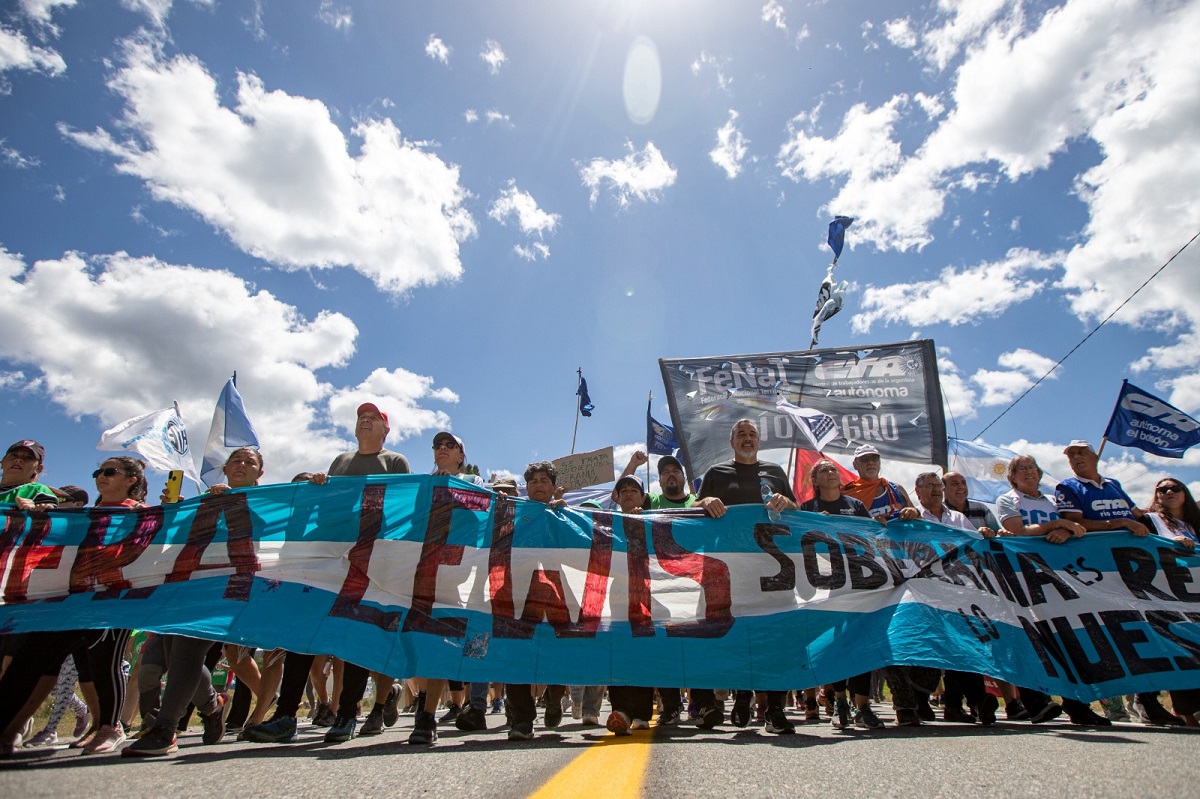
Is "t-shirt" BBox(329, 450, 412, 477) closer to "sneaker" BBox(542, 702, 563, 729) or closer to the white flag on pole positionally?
"sneaker" BBox(542, 702, 563, 729)

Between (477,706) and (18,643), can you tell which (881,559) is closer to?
(477,706)

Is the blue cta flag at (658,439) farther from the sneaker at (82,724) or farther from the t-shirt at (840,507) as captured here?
the sneaker at (82,724)

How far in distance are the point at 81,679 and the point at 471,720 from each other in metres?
2.40

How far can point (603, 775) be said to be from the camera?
226cm

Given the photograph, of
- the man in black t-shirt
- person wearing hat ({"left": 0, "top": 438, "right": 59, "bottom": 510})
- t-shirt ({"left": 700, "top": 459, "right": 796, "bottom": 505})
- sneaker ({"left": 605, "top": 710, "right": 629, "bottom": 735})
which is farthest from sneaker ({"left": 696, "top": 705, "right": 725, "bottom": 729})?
person wearing hat ({"left": 0, "top": 438, "right": 59, "bottom": 510})

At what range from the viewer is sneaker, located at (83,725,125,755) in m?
3.31

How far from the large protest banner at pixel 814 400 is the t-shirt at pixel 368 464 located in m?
4.97

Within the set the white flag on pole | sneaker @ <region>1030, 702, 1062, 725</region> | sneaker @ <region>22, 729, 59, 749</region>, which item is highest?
the white flag on pole

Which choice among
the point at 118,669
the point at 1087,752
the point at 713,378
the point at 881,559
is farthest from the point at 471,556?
the point at 713,378

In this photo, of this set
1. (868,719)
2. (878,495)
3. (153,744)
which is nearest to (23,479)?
(153,744)

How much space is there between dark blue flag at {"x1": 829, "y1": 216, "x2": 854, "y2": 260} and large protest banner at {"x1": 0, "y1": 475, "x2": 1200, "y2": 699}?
9412 mm

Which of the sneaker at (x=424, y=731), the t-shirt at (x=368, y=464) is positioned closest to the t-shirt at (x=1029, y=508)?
the sneaker at (x=424, y=731)

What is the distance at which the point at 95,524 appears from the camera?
4.36 m

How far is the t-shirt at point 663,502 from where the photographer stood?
6446mm
